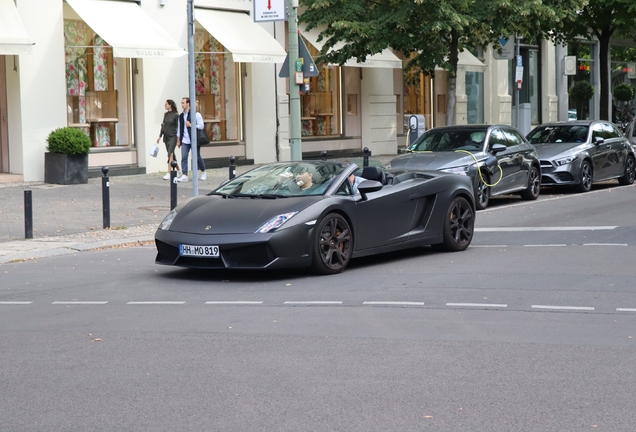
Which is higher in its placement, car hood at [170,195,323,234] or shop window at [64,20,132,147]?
shop window at [64,20,132,147]

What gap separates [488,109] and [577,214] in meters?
21.6

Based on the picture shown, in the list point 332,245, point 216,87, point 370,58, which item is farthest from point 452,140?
point 370,58

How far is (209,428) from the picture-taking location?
5301 millimetres

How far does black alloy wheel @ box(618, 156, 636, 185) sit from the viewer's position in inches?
914

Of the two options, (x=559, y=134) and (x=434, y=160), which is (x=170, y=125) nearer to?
(x=434, y=160)

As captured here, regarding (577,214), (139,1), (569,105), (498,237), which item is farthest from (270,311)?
(569,105)

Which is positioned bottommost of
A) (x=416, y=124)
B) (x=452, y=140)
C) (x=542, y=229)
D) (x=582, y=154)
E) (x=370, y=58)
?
(x=542, y=229)

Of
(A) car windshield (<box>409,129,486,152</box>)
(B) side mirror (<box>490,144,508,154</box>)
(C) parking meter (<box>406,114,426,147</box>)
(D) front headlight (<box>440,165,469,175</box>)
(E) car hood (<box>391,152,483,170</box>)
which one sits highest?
(C) parking meter (<box>406,114,426,147</box>)

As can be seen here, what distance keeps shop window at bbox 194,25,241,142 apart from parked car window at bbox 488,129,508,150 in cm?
955

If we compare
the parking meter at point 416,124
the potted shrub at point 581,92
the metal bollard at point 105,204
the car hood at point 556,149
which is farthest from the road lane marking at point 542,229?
the potted shrub at point 581,92

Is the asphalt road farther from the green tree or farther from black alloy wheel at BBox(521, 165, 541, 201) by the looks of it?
the green tree

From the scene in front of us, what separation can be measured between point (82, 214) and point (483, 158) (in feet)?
22.5

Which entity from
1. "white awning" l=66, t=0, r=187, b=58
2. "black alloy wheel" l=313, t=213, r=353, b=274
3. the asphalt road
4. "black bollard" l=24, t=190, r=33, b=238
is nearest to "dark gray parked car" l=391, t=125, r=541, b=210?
the asphalt road

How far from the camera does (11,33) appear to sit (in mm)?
21016
